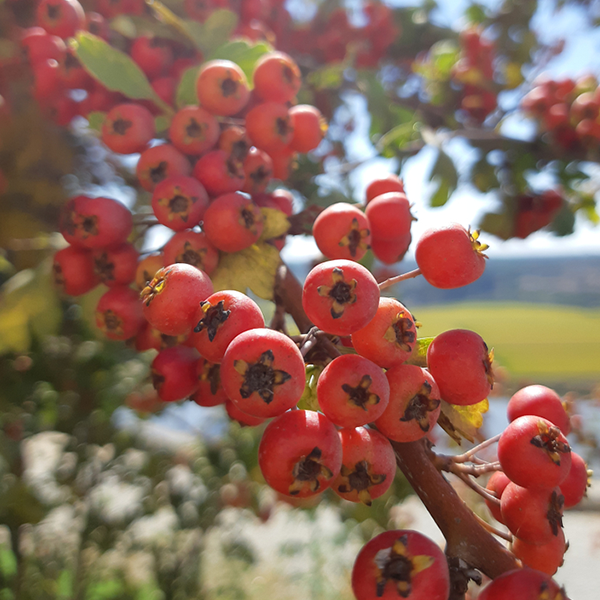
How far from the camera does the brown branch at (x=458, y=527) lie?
511 millimetres

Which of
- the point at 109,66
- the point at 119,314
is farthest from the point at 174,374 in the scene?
the point at 109,66

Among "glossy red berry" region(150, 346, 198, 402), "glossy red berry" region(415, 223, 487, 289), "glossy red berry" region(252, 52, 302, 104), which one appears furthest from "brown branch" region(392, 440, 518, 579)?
"glossy red berry" region(252, 52, 302, 104)

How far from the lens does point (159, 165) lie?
81 centimetres

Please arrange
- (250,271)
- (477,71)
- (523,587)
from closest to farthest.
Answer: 1. (523,587)
2. (250,271)
3. (477,71)

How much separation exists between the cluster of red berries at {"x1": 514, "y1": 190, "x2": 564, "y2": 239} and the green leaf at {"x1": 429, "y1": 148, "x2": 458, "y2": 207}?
0.63 meters

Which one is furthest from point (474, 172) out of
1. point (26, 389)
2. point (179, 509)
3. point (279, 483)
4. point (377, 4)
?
point (179, 509)

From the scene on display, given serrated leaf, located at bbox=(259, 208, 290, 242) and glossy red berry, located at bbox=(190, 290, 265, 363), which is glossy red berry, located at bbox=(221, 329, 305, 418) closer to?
glossy red berry, located at bbox=(190, 290, 265, 363)

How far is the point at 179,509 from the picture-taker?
2252 millimetres

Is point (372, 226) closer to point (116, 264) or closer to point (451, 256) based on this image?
point (451, 256)

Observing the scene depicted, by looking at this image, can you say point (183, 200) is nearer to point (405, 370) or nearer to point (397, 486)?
point (405, 370)

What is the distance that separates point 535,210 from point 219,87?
1485mm

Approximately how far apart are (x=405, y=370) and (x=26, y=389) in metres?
1.49

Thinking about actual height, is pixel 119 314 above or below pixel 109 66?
below

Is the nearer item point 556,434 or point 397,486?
point 556,434
